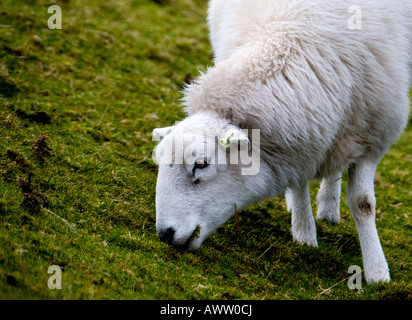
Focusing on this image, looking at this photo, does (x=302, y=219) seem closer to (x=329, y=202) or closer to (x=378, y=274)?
(x=329, y=202)

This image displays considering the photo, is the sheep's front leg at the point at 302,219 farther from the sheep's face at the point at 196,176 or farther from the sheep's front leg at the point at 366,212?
the sheep's face at the point at 196,176

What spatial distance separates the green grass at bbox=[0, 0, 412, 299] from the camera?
4.49 meters

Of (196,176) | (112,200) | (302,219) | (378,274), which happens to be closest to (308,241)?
(302,219)

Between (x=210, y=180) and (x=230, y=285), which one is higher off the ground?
(x=210, y=180)

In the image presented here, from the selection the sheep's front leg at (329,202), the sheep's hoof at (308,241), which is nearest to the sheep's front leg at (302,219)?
the sheep's hoof at (308,241)

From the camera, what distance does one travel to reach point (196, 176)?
4.76 meters

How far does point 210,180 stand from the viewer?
4.84 metres

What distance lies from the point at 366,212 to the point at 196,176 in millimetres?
2090

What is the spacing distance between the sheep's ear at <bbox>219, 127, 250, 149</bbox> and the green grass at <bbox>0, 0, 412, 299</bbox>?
120 centimetres

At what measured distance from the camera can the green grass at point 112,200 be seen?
4.49 metres
